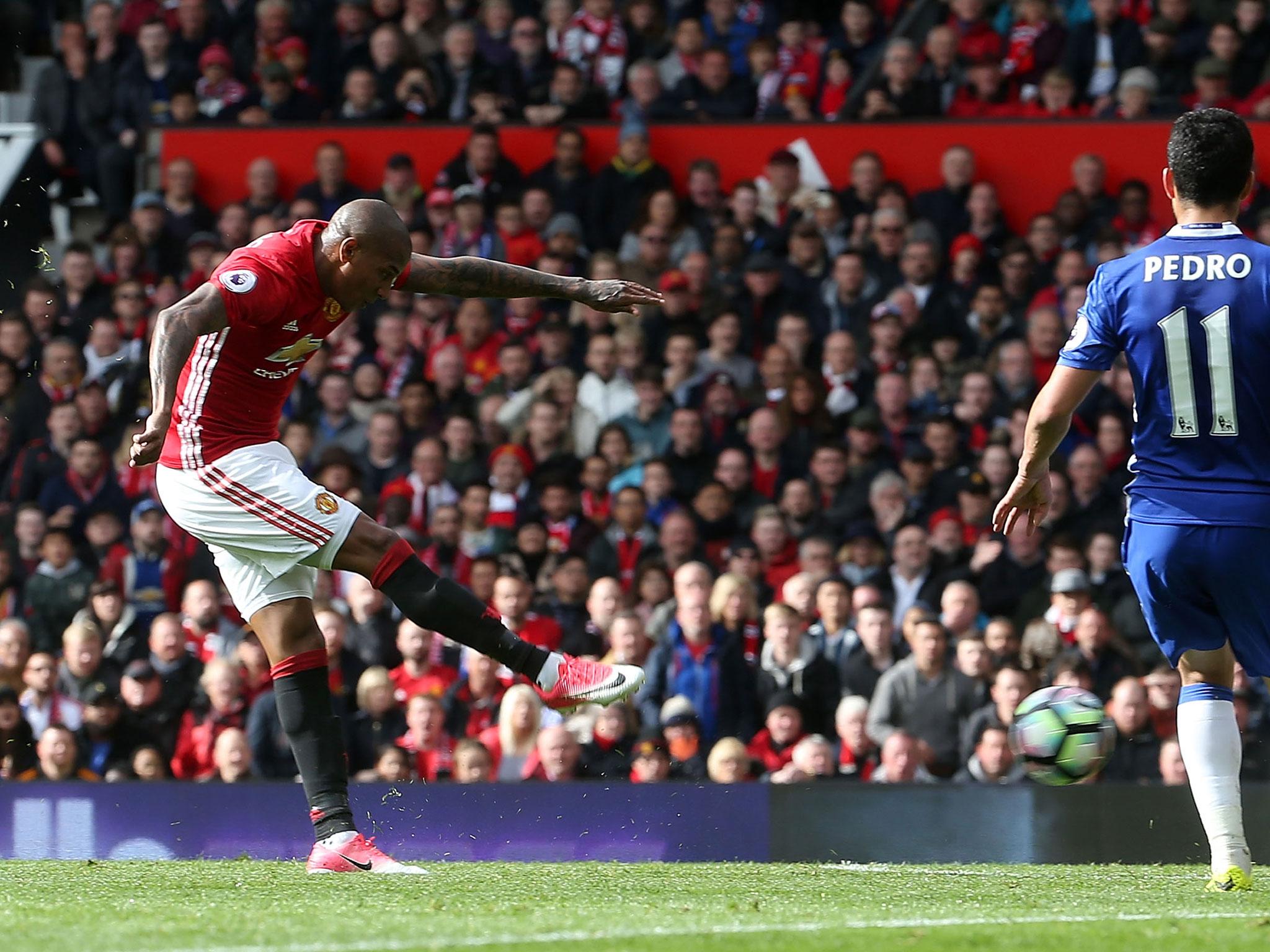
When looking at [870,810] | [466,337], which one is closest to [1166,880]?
[870,810]

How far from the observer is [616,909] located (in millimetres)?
5504

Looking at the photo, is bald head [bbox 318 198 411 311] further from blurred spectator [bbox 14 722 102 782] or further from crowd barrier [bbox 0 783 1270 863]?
blurred spectator [bbox 14 722 102 782]

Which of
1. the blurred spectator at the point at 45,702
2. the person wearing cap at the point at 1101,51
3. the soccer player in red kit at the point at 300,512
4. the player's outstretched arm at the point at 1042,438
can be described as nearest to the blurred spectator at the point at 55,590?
the blurred spectator at the point at 45,702

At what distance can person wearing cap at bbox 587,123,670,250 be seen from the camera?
14.0 meters

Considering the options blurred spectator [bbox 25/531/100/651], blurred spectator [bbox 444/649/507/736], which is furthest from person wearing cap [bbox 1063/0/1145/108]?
blurred spectator [bbox 25/531/100/651]

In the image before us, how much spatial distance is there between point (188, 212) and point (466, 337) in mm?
2742

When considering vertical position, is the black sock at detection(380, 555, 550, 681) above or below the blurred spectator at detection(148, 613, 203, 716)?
above

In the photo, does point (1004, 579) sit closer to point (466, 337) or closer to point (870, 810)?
point (870, 810)

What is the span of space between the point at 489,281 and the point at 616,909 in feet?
7.66

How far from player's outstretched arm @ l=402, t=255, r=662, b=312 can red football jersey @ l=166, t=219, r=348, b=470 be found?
1.28 ft

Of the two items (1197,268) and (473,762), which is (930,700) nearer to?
(473,762)

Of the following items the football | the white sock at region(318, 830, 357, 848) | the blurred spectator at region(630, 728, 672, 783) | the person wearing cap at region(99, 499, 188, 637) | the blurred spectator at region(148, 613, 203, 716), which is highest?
the person wearing cap at region(99, 499, 188, 637)

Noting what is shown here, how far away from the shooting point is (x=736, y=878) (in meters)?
6.69

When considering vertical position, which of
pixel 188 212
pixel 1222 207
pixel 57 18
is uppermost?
pixel 57 18
